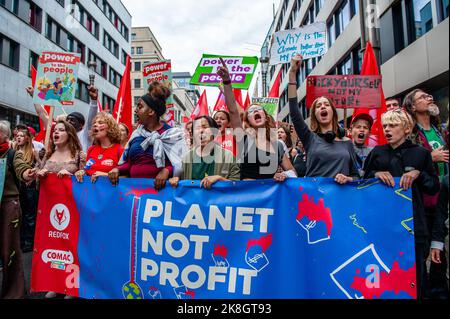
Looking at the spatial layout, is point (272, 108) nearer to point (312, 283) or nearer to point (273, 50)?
point (273, 50)

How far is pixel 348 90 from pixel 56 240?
3703 millimetres

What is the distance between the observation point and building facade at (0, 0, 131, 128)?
1761 centimetres

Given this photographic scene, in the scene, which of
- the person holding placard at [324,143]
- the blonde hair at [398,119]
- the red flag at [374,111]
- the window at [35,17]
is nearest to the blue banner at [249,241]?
the person holding placard at [324,143]

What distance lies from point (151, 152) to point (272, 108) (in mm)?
5015


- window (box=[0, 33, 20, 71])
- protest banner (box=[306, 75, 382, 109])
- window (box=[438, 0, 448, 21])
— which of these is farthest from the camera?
window (box=[0, 33, 20, 71])

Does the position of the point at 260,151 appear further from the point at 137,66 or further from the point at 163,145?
the point at 137,66

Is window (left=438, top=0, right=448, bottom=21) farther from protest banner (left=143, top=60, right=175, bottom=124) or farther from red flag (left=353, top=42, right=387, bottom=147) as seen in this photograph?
protest banner (left=143, top=60, right=175, bottom=124)

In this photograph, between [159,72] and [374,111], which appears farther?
[159,72]

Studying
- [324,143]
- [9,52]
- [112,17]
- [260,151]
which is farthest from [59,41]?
[324,143]

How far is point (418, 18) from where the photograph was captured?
1006cm

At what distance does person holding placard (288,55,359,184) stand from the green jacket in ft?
2.25

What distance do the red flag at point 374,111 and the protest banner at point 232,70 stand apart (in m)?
2.14

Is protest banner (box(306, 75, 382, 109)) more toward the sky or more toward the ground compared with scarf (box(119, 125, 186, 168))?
more toward the sky

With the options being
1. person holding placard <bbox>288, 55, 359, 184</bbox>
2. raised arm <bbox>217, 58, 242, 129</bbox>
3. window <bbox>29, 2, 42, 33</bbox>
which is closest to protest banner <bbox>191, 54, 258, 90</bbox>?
raised arm <bbox>217, 58, 242, 129</bbox>
